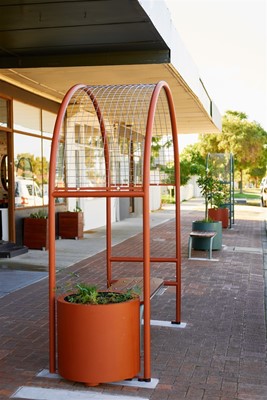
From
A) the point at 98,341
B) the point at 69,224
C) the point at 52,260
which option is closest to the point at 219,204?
the point at 69,224

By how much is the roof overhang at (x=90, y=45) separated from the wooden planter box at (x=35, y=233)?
116 inches

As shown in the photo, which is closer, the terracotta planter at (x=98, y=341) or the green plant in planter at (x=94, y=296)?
the terracotta planter at (x=98, y=341)

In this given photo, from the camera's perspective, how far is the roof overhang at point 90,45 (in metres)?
7.37

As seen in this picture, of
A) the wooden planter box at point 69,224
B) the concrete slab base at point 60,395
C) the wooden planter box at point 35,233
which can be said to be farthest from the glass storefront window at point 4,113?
the concrete slab base at point 60,395

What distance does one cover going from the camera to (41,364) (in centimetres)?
492

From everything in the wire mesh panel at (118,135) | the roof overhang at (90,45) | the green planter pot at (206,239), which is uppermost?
the roof overhang at (90,45)

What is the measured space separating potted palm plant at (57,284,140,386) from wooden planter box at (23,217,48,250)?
7574mm

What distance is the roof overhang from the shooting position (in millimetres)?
7367

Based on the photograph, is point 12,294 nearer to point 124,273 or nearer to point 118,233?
point 124,273

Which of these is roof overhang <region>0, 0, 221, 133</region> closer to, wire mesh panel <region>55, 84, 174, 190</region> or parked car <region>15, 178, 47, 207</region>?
wire mesh panel <region>55, 84, 174, 190</region>

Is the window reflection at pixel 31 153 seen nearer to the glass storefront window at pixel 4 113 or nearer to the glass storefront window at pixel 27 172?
the glass storefront window at pixel 27 172

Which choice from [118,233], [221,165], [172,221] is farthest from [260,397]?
[172,221]

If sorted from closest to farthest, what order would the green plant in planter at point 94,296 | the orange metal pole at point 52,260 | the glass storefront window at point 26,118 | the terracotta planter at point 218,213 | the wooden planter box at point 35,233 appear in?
the green plant in planter at point 94,296
the orange metal pole at point 52,260
the wooden planter box at point 35,233
the glass storefront window at point 26,118
the terracotta planter at point 218,213

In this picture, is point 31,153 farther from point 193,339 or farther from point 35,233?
point 193,339
